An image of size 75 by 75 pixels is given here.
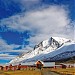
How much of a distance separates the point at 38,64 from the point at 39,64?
3.11 meters

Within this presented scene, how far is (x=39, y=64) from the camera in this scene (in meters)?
192

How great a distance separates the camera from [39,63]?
7574 inches

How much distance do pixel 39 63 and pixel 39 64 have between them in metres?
0.77

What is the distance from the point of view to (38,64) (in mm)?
195375

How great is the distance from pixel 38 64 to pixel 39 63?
10.8ft
